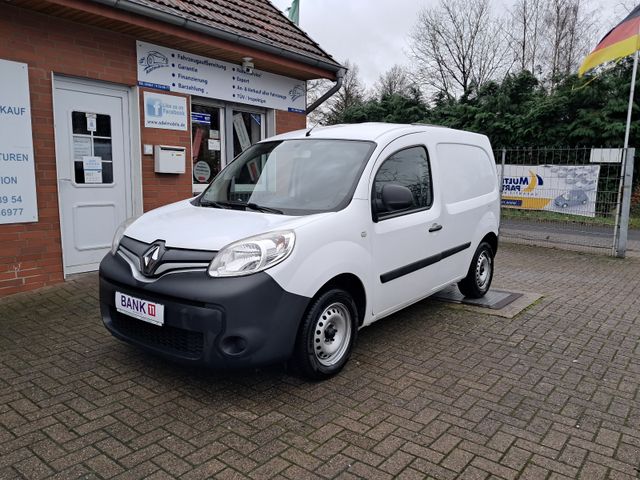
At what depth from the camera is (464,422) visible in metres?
3.08

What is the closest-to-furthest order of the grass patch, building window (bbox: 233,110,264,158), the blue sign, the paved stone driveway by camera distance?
1. the paved stone driveway
2. the blue sign
3. building window (bbox: 233,110,264,158)
4. the grass patch

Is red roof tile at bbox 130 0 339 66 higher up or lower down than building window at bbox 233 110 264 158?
higher up

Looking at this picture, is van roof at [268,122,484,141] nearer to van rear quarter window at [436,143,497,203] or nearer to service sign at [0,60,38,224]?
van rear quarter window at [436,143,497,203]

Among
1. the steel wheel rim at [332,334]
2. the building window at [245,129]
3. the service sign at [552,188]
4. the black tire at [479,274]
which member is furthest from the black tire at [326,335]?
the service sign at [552,188]

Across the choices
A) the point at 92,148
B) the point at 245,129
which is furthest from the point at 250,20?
the point at 92,148

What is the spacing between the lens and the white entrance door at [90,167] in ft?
19.4

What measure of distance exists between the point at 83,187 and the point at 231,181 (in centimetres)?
260

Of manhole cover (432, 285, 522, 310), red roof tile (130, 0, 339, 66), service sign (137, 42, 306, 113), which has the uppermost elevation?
red roof tile (130, 0, 339, 66)

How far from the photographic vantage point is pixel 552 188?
12.3 meters

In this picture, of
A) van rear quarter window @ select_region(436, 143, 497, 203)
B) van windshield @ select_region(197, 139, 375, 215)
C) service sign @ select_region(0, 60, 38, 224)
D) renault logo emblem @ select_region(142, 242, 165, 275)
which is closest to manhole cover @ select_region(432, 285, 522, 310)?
van rear quarter window @ select_region(436, 143, 497, 203)

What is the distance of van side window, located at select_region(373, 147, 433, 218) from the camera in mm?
3962

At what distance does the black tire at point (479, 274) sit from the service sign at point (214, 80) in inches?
173

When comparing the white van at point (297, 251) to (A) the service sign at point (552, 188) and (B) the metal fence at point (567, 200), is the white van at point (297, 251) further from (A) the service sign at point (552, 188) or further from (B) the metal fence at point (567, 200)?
(A) the service sign at point (552, 188)

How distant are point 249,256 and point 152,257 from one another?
680 mm
